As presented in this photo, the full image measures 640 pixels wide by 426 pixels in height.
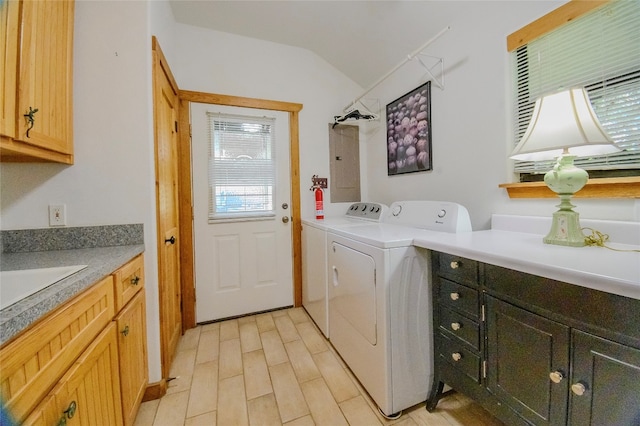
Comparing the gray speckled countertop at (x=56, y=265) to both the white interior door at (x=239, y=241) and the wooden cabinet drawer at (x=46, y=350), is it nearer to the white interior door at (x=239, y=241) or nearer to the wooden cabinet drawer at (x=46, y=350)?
the wooden cabinet drawer at (x=46, y=350)

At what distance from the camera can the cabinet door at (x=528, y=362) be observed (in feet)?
2.63

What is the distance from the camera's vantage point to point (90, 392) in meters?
0.85

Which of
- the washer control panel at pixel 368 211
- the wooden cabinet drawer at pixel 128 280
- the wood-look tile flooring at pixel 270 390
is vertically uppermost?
the washer control panel at pixel 368 211

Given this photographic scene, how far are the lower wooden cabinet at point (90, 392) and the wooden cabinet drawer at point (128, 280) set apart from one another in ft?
0.41

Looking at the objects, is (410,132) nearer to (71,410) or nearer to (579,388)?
(579,388)

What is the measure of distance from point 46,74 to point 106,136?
12.7 inches

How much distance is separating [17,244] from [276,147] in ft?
6.11

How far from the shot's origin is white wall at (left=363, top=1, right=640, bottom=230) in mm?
1421

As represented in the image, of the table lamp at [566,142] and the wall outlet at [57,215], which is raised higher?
the table lamp at [566,142]

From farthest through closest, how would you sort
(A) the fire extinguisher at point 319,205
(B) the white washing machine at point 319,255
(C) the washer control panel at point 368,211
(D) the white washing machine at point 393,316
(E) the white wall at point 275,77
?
1. (A) the fire extinguisher at point 319,205
2. (E) the white wall at point 275,77
3. (C) the washer control panel at point 368,211
4. (B) the white washing machine at point 319,255
5. (D) the white washing machine at point 393,316

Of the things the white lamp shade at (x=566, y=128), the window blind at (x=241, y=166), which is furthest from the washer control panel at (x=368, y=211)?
the white lamp shade at (x=566, y=128)

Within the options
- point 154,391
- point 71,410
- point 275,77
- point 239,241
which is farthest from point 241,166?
point 71,410

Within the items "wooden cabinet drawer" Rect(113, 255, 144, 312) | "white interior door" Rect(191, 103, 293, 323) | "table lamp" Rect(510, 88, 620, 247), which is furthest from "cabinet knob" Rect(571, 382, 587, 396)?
"white interior door" Rect(191, 103, 293, 323)

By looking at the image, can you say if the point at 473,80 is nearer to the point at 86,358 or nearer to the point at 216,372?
the point at 86,358
